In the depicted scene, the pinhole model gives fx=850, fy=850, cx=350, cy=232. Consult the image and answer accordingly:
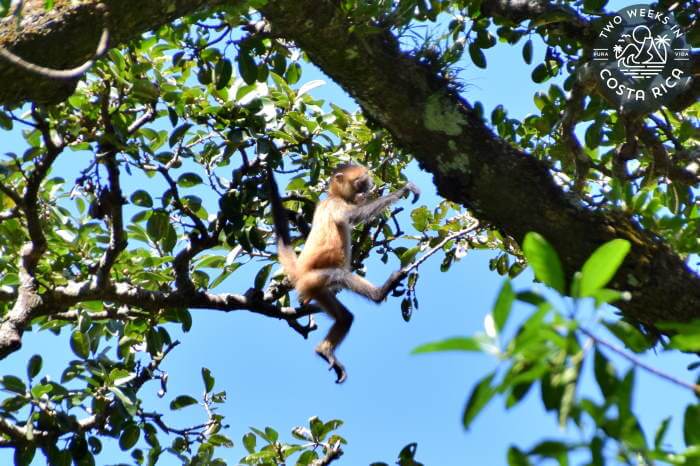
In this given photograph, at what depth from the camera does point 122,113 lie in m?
4.33

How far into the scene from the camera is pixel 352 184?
629 cm

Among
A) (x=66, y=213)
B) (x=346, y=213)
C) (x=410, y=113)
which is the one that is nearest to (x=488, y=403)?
(x=410, y=113)

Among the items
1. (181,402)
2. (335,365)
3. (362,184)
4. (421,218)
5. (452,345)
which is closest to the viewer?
(452,345)

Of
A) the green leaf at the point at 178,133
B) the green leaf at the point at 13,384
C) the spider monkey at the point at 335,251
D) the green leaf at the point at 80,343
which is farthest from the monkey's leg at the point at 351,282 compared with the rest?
the green leaf at the point at 13,384

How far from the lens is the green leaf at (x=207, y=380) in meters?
4.64

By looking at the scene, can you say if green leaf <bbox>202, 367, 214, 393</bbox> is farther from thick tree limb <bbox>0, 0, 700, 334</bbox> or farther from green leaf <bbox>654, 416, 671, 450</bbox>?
green leaf <bbox>654, 416, 671, 450</bbox>

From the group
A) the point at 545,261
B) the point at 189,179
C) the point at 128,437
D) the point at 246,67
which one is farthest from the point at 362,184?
the point at 545,261

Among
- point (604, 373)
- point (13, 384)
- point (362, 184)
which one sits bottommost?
point (604, 373)

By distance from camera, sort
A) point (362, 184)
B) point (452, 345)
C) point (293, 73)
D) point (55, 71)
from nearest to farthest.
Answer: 1. point (452, 345)
2. point (55, 71)
3. point (293, 73)
4. point (362, 184)

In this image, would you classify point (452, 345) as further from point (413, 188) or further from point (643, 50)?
point (413, 188)

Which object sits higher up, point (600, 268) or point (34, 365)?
point (34, 365)

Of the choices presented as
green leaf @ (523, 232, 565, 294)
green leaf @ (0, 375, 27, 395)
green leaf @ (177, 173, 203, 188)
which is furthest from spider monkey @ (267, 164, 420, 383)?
green leaf @ (523, 232, 565, 294)

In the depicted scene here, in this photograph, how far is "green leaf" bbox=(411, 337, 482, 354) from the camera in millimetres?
1229

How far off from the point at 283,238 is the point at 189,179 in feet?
2.70
